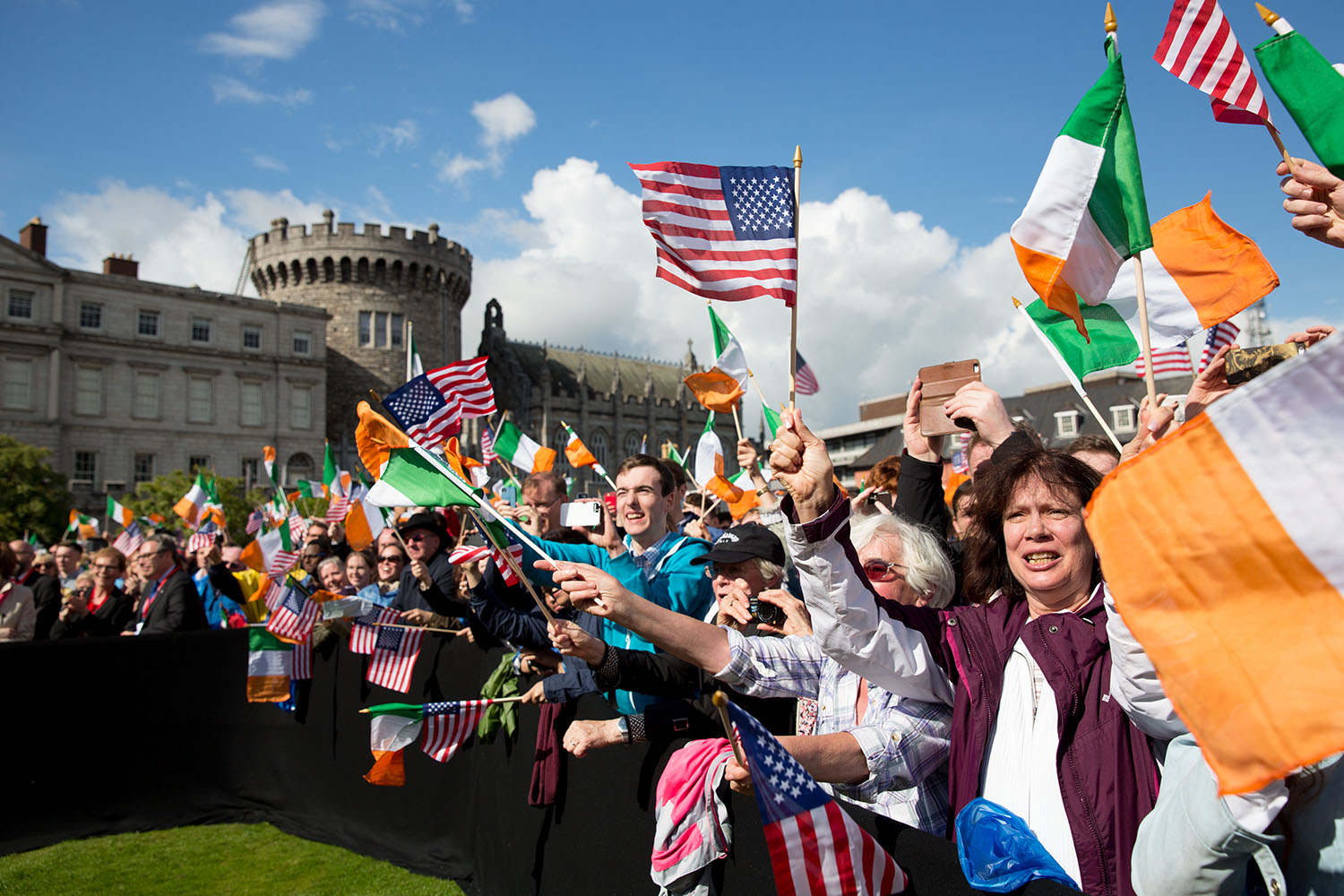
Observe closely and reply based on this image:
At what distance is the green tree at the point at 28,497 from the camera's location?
1438 inches

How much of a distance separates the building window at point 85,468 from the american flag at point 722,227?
52881mm

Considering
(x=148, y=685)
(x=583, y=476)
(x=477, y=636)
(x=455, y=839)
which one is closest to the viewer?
(x=477, y=636)

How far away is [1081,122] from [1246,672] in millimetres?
2541

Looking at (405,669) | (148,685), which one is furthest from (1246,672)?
(148,685)

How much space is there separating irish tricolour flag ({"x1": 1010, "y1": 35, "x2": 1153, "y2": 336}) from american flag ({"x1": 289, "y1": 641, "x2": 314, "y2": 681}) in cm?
610

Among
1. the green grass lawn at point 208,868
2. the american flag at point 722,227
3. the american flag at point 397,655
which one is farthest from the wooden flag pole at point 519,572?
the green grass lawn at point 208,868

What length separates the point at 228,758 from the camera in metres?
7.86

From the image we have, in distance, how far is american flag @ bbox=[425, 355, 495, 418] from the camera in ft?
22.0

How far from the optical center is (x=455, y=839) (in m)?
6.12

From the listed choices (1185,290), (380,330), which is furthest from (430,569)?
(380,330)

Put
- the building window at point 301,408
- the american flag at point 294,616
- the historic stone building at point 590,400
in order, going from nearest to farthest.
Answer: the american flag at point 294,616 → the building window at point 301,408 → the historic stone building at point 590,400

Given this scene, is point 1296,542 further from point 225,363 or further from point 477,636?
point 225,363

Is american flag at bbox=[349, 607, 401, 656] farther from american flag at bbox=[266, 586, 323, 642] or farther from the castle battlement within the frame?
the castle battlement

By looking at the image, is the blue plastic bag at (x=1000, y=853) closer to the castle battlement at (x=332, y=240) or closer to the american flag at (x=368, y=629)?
the american flag at (x=368, y=629)
